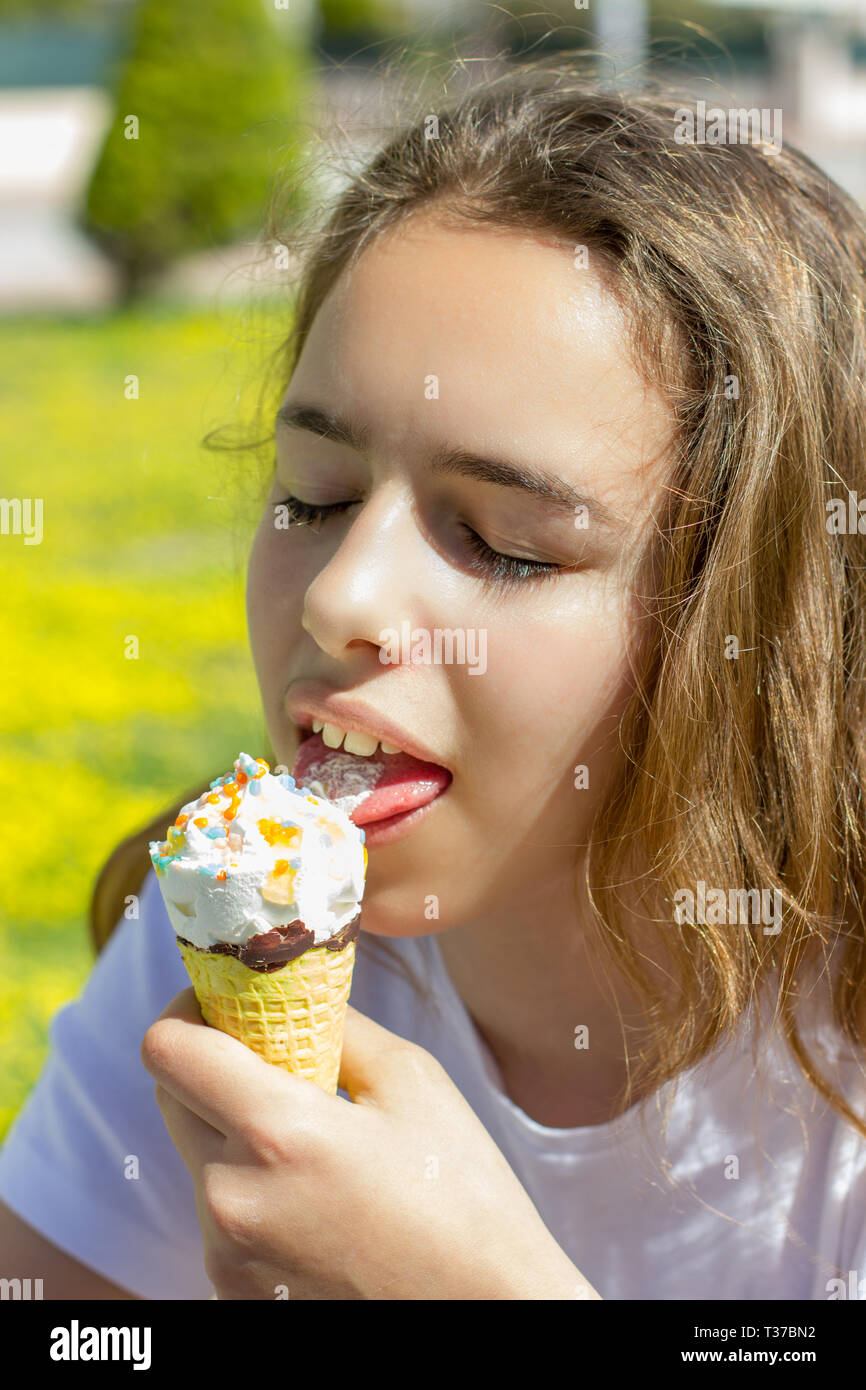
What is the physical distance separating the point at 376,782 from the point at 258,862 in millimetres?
270

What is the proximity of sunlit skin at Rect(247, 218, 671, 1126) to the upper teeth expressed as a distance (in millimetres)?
60

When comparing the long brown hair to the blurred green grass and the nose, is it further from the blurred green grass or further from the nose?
the blurred green grass

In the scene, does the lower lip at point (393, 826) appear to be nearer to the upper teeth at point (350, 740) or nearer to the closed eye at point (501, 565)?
the upper teeth at point (350, 740)

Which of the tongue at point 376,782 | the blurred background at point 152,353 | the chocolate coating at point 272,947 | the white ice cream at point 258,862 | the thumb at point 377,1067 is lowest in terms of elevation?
the thumb at point 377,1067

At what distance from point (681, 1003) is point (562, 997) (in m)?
0.24

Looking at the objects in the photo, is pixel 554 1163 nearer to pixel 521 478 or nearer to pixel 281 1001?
pixel 281 1001

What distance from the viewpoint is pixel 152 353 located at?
1167cm

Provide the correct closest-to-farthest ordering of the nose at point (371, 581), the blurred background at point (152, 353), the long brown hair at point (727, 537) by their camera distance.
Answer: the nose at point (371, 581) → the long brown hair at point (727, 537) → the blurred background at point (152, 353)

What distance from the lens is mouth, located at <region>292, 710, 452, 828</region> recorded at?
1.81m

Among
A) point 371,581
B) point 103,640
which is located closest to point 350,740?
point 371,581

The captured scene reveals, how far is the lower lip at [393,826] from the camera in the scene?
71.9 inches

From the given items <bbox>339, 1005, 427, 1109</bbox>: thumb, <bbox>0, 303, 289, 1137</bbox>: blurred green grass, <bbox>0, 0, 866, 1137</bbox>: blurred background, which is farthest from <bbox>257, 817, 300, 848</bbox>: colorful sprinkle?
<bbox>0, 0, 866, 1137</bbox>: blurred background

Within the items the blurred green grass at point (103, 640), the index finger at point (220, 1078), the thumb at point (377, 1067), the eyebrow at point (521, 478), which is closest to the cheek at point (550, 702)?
the eyebrow at point (521, 478)
